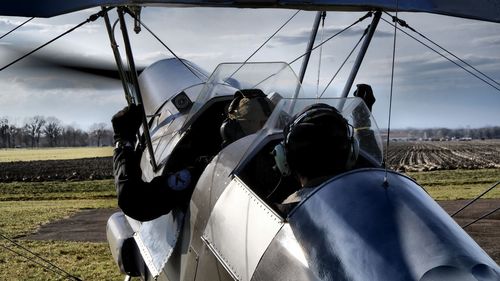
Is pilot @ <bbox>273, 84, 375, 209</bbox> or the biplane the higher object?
pilot @ <bbox>273, 84, 375, 209</bbox>

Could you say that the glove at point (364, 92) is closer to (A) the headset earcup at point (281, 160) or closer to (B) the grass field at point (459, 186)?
(A) the headset earcup at point (281, 160)

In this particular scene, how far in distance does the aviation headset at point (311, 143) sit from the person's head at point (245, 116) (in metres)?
1.12

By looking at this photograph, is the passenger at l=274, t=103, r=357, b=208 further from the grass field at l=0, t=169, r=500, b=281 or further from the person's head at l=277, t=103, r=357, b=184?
the grass field at l=0, t=169, r=500, b=281

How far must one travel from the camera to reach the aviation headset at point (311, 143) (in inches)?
145

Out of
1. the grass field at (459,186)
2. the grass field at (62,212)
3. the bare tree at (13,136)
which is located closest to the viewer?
the grass field at (62,212)

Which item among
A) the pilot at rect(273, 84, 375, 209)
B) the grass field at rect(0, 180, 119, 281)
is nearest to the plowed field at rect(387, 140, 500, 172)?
the pilot at rect(273, 84, 375, 209)

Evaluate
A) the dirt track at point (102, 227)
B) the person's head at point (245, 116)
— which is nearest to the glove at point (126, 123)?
the person's head at point (245, 116)

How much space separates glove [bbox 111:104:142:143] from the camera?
5488mm

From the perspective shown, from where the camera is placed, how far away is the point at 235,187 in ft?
13.0

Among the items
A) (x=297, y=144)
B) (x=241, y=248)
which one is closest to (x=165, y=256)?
(x=241, y=248)

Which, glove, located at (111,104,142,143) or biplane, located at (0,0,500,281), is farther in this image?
glove, located at (111,104,142,143)

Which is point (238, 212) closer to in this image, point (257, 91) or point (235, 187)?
point (235, 187)

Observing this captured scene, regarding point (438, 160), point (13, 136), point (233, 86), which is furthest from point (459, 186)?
point (13, 136)

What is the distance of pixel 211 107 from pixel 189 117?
0.26m
